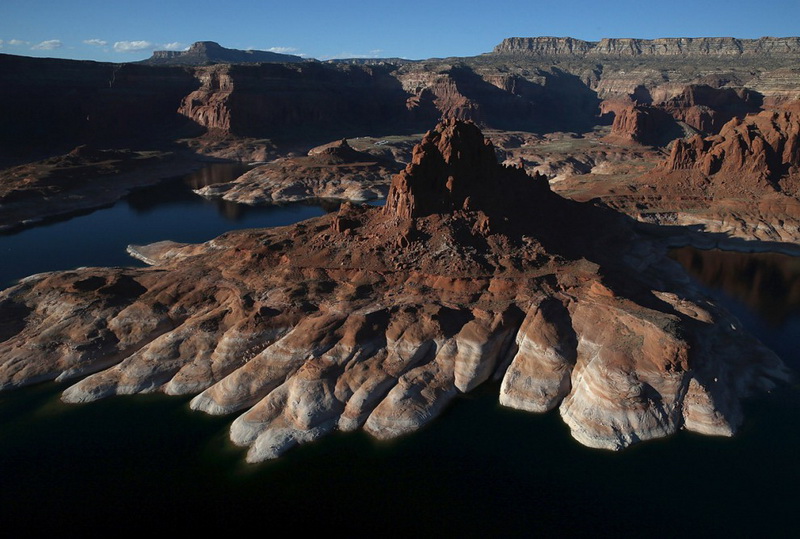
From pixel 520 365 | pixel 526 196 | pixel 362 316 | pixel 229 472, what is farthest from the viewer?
pixel 526 196

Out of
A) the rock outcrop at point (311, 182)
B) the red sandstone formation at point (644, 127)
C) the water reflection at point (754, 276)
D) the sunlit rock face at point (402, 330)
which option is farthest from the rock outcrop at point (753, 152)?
the rock outcrop at point (311, 182)

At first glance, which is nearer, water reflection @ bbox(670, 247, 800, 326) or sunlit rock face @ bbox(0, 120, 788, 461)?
sunlit rock face @ bbox(0, 120, 788, 461)

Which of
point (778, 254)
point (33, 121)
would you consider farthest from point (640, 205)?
point (33, 121)

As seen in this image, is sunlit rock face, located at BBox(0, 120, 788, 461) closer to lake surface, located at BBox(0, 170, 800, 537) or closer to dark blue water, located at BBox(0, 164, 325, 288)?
lake surface, located at BBox(0, 170, 800, 537)

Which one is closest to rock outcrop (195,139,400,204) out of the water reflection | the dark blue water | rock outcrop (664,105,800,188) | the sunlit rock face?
the dark blue water

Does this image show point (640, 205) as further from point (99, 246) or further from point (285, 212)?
point (99, 246)

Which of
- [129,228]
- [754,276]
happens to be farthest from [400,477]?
[129,228]
